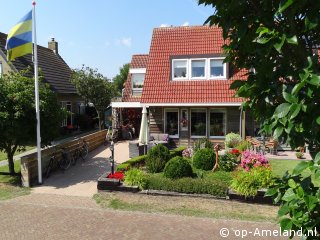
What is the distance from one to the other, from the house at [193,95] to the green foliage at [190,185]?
8.49 m

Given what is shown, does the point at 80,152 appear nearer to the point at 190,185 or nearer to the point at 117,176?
the point at 117,176

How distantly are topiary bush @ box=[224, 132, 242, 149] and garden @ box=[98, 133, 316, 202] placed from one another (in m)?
2.52

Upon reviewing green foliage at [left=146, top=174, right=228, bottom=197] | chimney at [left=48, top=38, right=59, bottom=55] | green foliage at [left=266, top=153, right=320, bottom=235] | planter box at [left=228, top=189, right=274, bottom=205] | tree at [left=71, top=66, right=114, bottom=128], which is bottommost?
planter box at [left=228, top=189, right=274, bottom=205]

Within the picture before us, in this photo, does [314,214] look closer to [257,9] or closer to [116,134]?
[257,9]

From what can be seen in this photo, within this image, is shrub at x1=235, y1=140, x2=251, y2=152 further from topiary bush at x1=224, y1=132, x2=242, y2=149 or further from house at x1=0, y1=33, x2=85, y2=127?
house at x1=0, y1=33, x2=85, y2=127

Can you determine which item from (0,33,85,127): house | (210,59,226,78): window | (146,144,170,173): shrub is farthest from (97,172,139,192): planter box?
(0,33,85,127): house

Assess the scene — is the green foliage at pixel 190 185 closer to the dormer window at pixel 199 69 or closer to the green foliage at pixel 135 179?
the green foliage at pixel 135 179

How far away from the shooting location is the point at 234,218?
8383mm

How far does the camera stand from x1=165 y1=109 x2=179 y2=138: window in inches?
761

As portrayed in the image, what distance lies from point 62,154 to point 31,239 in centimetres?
690

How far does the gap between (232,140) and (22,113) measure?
407 inches

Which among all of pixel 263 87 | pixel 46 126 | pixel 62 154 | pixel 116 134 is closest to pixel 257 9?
pixel 263 87

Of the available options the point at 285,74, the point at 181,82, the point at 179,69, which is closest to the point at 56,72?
the point at 179,69

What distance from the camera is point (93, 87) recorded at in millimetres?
27047
